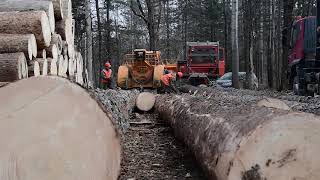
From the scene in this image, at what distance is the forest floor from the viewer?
194 inches

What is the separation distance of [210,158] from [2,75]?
11.3 ft

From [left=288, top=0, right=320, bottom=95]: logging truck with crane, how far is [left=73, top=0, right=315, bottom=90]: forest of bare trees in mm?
1267

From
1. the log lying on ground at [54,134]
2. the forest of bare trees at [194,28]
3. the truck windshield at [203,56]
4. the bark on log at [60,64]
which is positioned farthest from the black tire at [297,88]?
the truck windshield at [203,56]

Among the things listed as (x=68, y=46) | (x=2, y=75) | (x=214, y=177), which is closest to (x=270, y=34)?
(x=68, y=46)

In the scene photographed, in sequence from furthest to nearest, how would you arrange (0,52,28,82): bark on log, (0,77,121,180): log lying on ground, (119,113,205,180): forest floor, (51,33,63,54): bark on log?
(51,33,63,54): bark on log, (0,52,28,82): bark on log, (119,113,205,180): forest floor, (0,77,121,180): log lying on ground

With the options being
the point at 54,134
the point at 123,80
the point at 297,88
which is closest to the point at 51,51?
the point at 54,134

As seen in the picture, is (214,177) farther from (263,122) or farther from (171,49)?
(171,49)

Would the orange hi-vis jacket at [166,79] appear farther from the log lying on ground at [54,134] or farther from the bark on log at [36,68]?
the log lying on ground at [54,134]

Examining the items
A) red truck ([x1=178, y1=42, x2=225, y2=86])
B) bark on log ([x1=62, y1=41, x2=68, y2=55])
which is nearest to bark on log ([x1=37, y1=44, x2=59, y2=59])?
bark on log ([x1=62, y1=41, x2=68, y2=55])

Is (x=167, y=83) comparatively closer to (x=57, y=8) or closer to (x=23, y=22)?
(x=57, y=8)

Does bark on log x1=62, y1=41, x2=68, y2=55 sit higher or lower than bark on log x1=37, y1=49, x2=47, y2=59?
higher

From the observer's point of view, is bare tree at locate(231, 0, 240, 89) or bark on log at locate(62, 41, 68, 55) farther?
bare tree at locate(231, 0, 240, 89)

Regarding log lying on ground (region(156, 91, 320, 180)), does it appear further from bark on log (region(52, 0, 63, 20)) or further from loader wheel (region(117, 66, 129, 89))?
loader wheel (region(117, 66, 129, 89))

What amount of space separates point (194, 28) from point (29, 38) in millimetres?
37286
